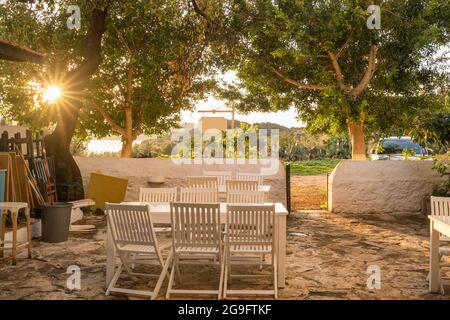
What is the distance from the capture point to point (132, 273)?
5461 millimetres

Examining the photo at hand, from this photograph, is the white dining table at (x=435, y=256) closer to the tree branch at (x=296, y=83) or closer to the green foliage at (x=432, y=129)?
the green foliage at (x=432, y=129)

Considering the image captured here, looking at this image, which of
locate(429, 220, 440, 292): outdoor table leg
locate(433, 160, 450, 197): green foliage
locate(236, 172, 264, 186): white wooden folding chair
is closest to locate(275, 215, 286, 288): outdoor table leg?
locate(429, 220, 440, 292): outdoor table leg

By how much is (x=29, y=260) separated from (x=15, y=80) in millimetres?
9868

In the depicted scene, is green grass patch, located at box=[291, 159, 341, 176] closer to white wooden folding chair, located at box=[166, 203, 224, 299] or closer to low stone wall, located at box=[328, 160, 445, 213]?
low stone wall, located at box=[328, 160, 445, 213]

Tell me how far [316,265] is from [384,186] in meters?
5.33

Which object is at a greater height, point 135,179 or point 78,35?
point 78,35

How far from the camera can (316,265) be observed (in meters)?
6.30

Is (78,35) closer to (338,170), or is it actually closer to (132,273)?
(338,170)

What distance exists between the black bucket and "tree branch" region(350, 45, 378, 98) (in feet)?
28.9

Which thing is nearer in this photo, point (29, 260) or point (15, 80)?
point (29, 260)

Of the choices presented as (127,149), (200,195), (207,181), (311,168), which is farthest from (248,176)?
(311,168)

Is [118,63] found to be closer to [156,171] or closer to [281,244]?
[156,171]

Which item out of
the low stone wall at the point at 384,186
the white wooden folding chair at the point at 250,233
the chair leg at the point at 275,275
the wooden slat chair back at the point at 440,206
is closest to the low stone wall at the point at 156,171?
the low stone wall at the point at 384,186

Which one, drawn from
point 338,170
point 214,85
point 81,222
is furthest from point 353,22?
point 81,222
